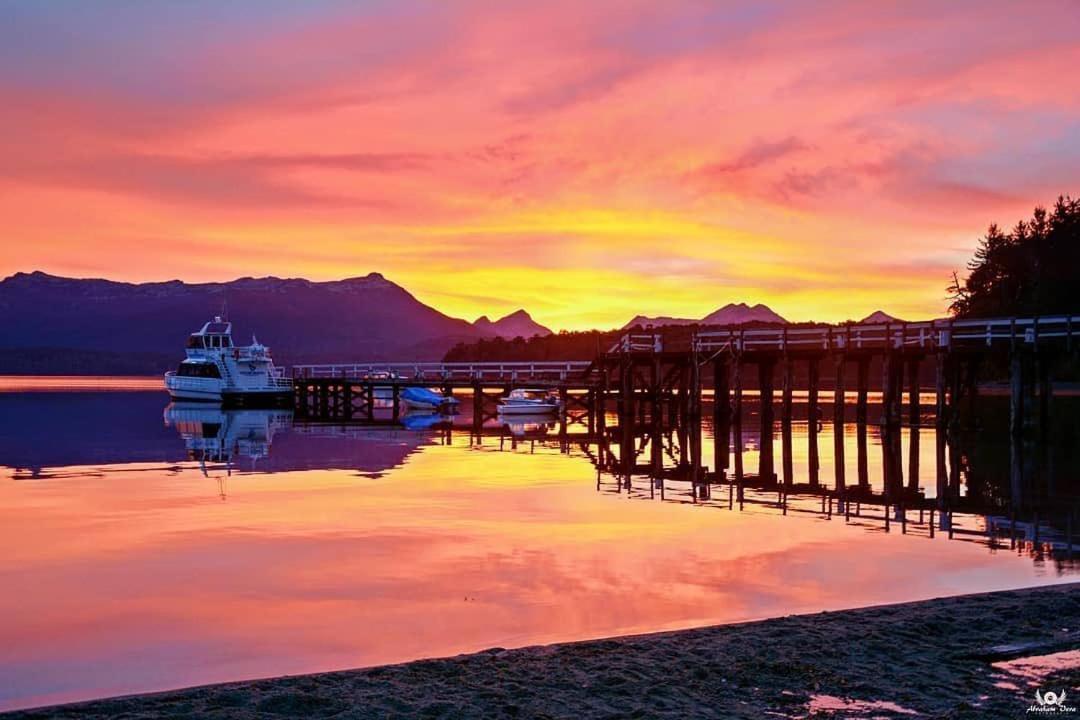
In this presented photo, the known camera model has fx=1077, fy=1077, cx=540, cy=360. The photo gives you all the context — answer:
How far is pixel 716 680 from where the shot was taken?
9.24m

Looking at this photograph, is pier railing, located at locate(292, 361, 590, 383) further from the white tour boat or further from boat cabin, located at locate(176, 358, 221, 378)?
boat cabin, located at locate(176, 358, 221, 378)

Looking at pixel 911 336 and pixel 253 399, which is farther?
pixel 253 399

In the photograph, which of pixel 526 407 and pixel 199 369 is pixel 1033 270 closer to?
pixel 526 407

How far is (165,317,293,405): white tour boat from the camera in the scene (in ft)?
260

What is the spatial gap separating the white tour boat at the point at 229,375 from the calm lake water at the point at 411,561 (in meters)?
47.3

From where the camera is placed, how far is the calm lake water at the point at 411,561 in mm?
11789

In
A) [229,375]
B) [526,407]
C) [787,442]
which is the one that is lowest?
[787,442]

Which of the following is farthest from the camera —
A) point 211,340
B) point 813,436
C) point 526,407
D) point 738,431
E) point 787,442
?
point 211,340

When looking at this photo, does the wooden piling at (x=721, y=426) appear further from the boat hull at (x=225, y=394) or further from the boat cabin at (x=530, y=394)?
the boat hull at (x=225, y=394)

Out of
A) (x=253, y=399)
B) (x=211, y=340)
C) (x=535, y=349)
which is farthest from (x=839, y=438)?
(x=535, y=349)

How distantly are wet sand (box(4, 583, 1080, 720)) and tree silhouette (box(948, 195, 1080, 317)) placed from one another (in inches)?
2665

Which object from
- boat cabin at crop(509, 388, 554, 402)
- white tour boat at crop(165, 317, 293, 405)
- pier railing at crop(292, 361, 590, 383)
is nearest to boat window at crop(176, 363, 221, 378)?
white tour boat at crop(165, 317, 293, 405)

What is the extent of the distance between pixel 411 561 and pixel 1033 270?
78.2 metres

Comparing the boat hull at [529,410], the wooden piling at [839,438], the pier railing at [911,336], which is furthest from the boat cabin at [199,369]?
the wooden piling at [839,438]
